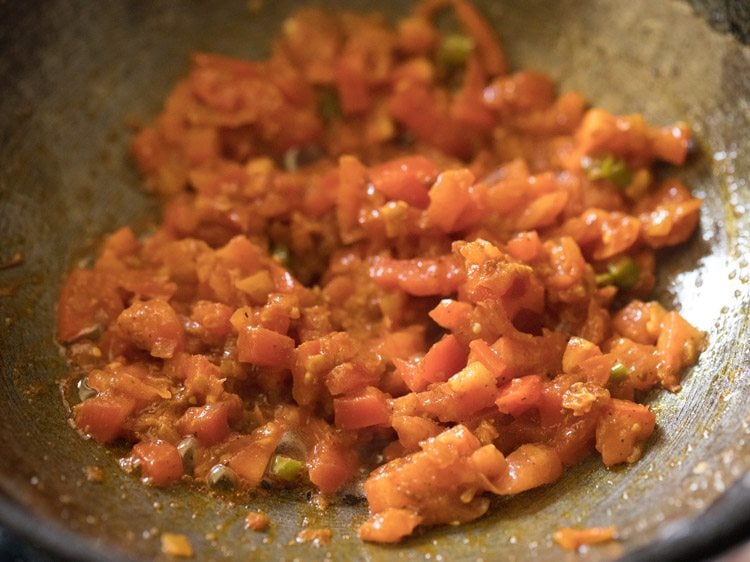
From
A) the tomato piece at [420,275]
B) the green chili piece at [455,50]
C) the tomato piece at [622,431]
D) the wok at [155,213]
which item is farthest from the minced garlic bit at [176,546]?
the green chili piece at [455,50]

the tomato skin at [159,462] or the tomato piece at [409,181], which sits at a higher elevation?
the tomato piece at [409,181]

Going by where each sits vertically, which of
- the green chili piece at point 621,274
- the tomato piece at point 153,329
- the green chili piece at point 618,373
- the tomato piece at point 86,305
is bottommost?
the tomato piece at point 86,305

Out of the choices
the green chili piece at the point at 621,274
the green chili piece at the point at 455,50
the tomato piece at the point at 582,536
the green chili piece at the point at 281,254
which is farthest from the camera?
the green chili piece at the point at 455,50

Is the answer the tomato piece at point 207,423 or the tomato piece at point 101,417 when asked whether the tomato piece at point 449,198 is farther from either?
the tomato piece at point 101,417

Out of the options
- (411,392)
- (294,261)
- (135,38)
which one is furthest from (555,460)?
(135,38)

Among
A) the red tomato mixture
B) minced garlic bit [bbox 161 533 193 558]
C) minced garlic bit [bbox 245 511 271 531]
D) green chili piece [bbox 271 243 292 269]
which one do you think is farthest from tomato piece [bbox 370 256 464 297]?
minced garlic bit [bbox 161 533 193 558]

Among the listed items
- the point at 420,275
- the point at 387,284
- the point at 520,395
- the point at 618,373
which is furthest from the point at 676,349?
the point at 387,284

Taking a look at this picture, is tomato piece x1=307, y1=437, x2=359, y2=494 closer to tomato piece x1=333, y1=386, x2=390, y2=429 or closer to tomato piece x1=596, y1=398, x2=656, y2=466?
tomato piece x1=333, y1=386, x2=390, y2=429
